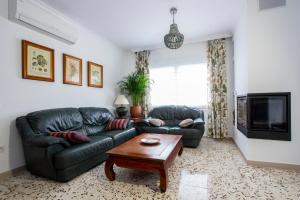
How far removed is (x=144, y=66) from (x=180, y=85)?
1.25m

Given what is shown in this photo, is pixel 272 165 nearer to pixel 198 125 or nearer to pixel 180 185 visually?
pixel 198 125

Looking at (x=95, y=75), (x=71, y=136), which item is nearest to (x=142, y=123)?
(x=95, y=75)

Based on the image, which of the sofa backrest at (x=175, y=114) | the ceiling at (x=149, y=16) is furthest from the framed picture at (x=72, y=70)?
the sofa backrest at (x=175, y=114)

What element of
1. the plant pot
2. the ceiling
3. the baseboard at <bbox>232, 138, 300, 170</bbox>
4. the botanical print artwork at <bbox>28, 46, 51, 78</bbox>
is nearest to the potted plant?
the plant pot

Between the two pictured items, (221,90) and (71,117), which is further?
(221,90)

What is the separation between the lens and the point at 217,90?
4316mm

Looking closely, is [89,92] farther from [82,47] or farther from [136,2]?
[136,2]

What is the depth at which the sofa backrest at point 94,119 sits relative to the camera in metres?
3.29

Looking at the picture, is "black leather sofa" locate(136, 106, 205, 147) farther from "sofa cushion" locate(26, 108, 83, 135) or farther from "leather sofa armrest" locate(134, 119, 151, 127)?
"sofa cushion" locate(26, 108, 83, 135)

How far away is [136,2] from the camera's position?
8.94 ft

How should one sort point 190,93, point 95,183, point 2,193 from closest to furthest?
1. point 2,193
2. point 95,183
3. point 190,93

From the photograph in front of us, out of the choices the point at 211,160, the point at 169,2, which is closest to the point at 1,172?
the point at 211,160

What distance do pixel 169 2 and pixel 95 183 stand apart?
9.60 ft

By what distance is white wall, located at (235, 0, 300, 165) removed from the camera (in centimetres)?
241
